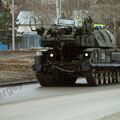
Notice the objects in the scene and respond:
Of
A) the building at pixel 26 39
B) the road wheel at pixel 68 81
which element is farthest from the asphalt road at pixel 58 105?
the building at pixel 26 39

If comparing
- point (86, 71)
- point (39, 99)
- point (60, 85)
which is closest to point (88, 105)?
point (39, 99)

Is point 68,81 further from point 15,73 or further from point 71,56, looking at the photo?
point 15,73

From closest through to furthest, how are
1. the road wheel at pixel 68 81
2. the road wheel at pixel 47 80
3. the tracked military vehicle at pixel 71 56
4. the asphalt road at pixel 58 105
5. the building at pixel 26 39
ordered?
the asphalt road at pixel 58 105 < the tracked military vehicle at pixel 71 56 < the road wheel at pixel 47 80 < the road wheel at pixel 68 81 < the building at pixel 26 39

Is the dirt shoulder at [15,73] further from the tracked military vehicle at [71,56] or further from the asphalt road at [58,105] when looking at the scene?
the asphalt road at [58,105]

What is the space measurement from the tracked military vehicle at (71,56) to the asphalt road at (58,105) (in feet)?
13.1

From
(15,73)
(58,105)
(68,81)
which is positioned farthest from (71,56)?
(58,105)

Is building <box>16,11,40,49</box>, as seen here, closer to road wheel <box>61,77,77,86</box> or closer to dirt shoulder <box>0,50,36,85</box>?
dirt shoulder <box>0,50,36,85</box>

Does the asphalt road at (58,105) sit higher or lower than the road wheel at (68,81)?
higher

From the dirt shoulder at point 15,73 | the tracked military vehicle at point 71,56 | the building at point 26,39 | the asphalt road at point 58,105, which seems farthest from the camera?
the building at point 26,39

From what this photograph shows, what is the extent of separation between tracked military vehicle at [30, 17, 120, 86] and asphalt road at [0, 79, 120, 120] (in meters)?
3.99

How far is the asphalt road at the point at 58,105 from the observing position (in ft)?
47.2

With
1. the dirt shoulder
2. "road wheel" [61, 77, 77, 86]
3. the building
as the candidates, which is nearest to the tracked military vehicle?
"road wheel" [61, 77, 77, 86]

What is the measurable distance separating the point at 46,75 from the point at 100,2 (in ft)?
128

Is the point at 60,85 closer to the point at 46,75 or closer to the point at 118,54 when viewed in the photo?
the point at 46,75
